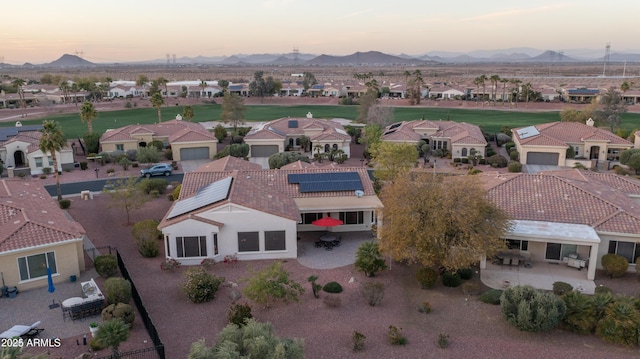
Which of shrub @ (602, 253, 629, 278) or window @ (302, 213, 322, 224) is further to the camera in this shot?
window @ (302, 213, 322, 224)

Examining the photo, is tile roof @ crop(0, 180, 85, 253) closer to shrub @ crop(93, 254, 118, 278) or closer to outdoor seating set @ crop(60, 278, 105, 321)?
shrub @ crop(93, 254, 118, 278)

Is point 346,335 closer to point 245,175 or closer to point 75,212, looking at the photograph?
point 245,175

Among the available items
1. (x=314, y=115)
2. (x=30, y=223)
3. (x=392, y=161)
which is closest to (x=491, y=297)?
(x=392, y=161)

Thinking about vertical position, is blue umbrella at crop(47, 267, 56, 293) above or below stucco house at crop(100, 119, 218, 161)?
below

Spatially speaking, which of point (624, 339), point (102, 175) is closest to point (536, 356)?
point (624, 339)

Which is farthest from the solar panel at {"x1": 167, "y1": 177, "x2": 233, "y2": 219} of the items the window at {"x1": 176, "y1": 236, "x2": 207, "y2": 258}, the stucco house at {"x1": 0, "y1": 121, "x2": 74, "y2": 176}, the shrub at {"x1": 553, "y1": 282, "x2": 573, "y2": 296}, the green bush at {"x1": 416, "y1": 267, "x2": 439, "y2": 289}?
the stucco house at {"x1": 0, "y1": 121, "x2": 74, "y2": 176}

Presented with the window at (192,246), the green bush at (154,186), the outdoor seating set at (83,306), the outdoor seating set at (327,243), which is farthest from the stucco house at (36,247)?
the green bush at (154,186)
